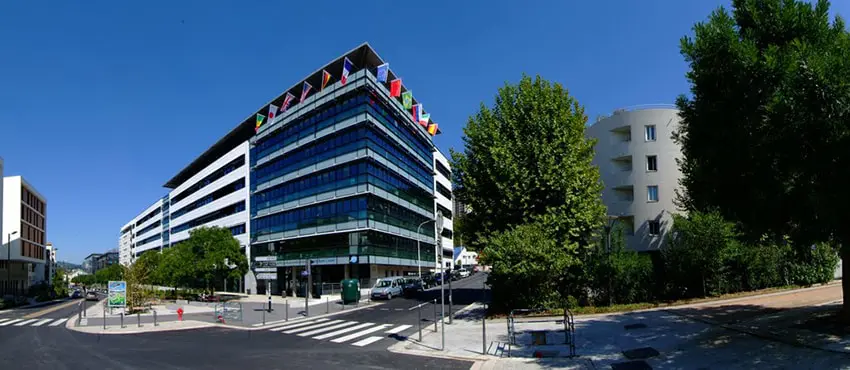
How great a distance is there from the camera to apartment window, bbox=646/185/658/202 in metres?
34.9

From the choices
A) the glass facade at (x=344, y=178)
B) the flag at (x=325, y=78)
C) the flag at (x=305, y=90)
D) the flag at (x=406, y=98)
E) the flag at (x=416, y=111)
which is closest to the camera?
the glass facade at (x=344, y=178)

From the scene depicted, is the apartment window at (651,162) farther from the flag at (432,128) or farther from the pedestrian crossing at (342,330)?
the flag at (432,128)

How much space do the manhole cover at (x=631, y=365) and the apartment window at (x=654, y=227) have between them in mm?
24575

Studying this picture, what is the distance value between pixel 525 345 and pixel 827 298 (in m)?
12.4

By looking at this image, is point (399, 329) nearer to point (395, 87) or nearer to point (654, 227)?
point (654, 227)

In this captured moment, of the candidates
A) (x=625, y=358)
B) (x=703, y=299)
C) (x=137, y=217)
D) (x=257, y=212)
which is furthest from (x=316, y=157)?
(x=137, y=217)

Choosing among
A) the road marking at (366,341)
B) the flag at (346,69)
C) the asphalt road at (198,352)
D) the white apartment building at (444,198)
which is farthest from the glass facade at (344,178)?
the road marking at (366,341)

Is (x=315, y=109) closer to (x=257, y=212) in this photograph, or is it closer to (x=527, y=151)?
(x=257, y=212)

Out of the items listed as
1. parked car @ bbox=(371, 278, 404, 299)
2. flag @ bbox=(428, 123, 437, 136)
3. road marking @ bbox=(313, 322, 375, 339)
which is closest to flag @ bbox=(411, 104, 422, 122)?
flag @ bbox=(428, 123, 437, 136)

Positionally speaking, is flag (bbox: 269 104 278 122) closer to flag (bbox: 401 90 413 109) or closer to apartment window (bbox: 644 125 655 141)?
flag (bbox: 401 90 413 109)

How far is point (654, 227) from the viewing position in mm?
34875

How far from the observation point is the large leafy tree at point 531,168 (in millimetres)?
22969

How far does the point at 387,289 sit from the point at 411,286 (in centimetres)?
387

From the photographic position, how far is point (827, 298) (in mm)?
18891
